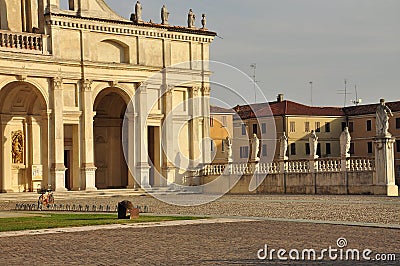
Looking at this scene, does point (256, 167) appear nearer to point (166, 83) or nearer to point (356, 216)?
point (166, 83)

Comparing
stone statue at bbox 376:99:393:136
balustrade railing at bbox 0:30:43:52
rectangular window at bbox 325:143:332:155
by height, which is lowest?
rectangular window at bbox 325:143:332:155

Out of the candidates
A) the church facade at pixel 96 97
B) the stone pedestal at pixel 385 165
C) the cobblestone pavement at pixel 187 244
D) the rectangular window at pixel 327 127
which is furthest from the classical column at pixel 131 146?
the rectangular window at pixel 327 127

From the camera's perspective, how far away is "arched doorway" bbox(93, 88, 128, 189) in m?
47.7

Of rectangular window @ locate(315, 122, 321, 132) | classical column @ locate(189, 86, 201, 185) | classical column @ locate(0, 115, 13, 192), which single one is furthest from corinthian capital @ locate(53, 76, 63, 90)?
rectangular window @ locate(315, 122, 321, 132)

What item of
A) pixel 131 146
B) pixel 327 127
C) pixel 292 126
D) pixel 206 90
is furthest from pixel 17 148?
pixel 327 127

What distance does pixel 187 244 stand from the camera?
1533cm

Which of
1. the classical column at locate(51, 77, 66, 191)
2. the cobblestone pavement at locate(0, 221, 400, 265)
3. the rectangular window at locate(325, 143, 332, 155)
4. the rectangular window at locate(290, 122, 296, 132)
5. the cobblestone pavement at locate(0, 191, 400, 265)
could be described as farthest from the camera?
the rectangular window at locate(325, 143, 332, 155)

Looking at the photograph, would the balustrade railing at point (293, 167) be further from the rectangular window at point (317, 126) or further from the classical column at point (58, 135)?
the rectangular window at point (317, 126)

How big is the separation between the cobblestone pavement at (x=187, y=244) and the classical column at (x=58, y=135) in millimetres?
22424

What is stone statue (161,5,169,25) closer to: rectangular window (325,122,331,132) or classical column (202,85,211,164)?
classical column (202,85,211,164)

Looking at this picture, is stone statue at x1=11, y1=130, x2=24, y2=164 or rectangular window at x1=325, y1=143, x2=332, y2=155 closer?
stone statue at x1=11, y1=130, x2=24, y2=164

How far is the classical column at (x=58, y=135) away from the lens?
4112cm

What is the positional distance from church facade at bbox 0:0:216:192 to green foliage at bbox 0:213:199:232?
17.1m

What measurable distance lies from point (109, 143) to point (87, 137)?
499cm
